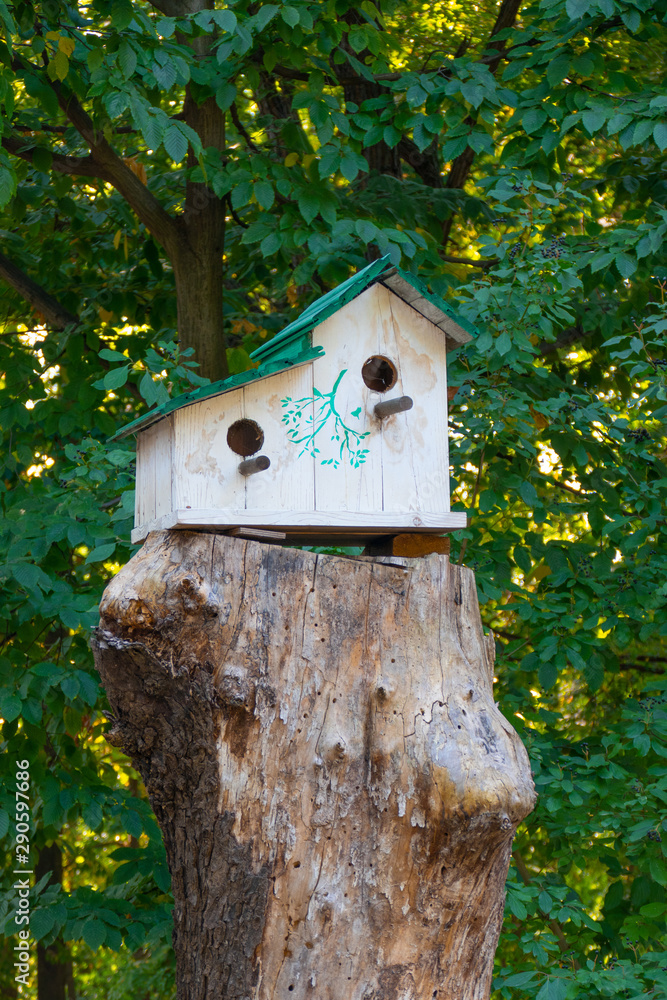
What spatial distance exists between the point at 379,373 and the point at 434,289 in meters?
1.45

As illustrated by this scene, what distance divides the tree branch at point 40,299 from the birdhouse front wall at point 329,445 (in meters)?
2.42

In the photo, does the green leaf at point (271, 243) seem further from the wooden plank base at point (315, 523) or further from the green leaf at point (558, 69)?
the wooden plank base at point (315, 523)

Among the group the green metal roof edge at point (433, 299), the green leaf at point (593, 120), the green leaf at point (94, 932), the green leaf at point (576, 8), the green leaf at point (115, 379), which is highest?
the green leaf at point (576, 8)

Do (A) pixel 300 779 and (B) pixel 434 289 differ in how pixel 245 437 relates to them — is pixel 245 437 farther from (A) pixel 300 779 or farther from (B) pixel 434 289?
(B) pixel 434 289

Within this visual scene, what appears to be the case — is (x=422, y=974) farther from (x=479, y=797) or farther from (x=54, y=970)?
(x=54, y=970)

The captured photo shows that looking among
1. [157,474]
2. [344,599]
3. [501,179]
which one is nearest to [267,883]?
[344,599]

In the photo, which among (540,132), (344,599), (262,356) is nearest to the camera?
(344,599)

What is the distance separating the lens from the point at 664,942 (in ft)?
11.7

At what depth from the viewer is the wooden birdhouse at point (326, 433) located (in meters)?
2.25

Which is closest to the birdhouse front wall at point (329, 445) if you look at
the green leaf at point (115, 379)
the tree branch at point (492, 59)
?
the green leaf at point (115, 379)

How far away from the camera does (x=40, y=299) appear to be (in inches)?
184

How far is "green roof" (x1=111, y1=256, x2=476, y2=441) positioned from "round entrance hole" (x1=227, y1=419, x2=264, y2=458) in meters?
0.10

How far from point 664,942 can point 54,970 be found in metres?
5.94

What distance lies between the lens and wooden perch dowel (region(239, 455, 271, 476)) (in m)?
2.23
